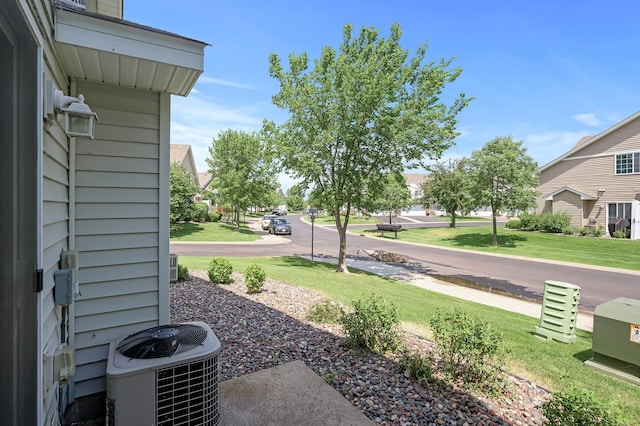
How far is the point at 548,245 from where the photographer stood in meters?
20.7

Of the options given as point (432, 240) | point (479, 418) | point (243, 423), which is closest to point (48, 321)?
point (243, 423)

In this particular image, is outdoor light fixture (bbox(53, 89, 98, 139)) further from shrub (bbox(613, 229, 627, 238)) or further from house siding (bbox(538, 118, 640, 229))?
house siding (bbox(538, 118, 640, 229))

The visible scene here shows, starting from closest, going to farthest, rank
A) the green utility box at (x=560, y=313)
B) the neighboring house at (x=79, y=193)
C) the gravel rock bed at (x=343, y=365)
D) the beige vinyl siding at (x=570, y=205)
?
the neighboring house at (x=79, y=193), the gravel rock bed at (x=343, y=365), the green utility box at (x=560, y=313), the beige vinyl siding at (x=570, y=205)

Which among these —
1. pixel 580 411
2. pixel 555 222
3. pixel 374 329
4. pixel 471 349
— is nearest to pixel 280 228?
pixel 555 222

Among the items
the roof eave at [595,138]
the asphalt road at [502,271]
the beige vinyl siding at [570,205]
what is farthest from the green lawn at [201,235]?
the roof eave at [595,138]

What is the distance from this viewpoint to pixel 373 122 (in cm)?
1098

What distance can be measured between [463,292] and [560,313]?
4730 mm

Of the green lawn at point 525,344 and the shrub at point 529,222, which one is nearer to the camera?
the green lawn at point 525,344

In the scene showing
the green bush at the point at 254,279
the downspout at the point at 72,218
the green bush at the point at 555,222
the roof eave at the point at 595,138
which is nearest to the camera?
the downspout at the point at 72,218

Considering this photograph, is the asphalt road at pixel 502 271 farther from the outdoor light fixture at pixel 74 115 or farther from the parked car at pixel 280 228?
the outdoor light fixture at pixel 74 115

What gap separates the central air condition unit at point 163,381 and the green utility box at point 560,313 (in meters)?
5.80

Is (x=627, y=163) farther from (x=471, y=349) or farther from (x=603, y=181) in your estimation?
(x=471, y=349)

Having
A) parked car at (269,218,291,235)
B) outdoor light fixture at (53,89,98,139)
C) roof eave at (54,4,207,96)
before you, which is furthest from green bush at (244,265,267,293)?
parked car at (269,218,291,235)

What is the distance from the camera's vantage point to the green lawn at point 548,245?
16.7m
